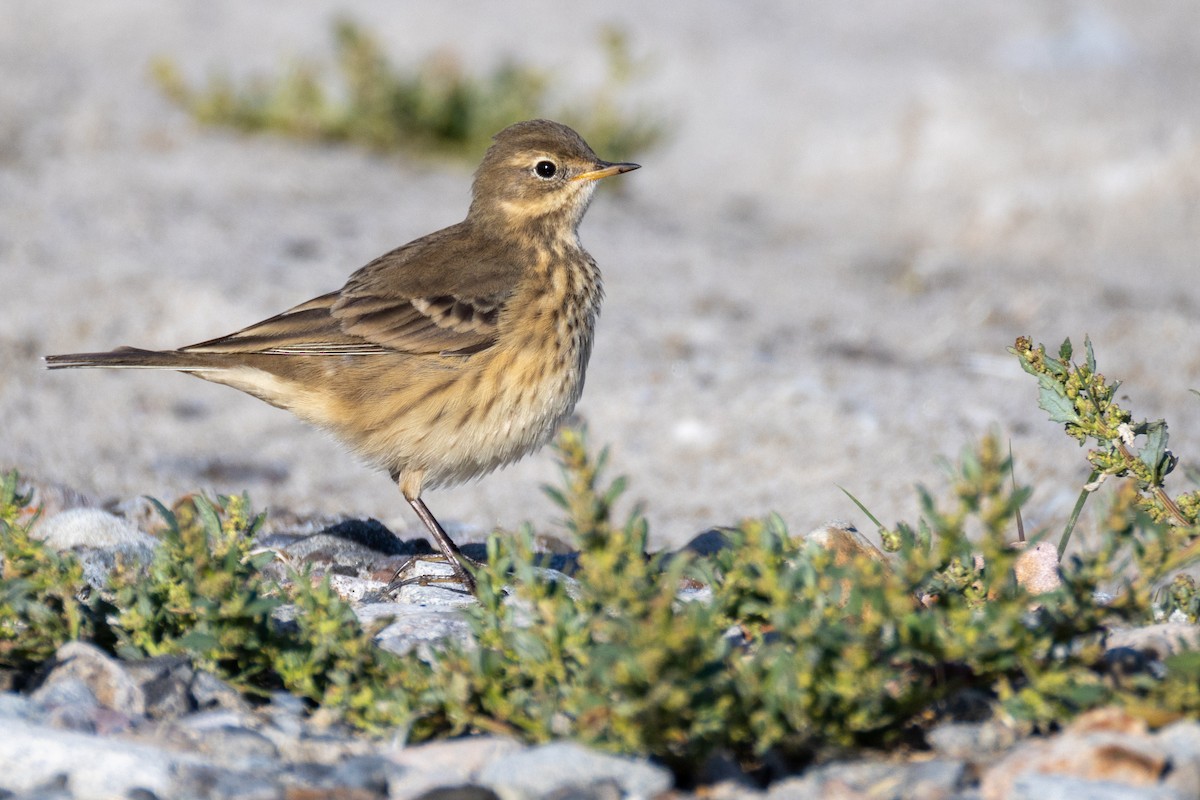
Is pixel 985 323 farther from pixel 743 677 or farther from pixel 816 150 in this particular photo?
pixel 743 677

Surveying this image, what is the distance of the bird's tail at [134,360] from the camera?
4.99 metres

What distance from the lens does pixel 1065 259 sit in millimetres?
9117

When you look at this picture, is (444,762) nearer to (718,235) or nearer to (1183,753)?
(1183,753)

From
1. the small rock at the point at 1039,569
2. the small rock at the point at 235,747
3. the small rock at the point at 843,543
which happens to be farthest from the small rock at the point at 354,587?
the small rock at the point at 1039,569

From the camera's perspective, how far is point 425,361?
17.3ft

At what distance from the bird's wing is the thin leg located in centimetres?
56

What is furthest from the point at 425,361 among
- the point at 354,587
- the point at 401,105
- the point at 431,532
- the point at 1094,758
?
the point at 401,105

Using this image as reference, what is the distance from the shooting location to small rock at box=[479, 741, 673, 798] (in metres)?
2.80

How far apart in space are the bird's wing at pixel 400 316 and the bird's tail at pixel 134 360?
71mm

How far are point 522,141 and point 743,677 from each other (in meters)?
3.59

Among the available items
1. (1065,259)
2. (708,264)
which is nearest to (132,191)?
(708,264)

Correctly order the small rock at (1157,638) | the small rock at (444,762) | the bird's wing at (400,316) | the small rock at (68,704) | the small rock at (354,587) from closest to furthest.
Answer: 1. the small rock at (444,762)
2. the small rock at (68,704)
3. the small rock at (1157,638)
4. the small rock at (354,587)
5. the bird's wing at (400,316)

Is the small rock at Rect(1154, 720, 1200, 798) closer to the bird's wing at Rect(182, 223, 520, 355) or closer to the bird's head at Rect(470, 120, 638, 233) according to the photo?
the bird's wing at Rect(182, 223, 520, 355)

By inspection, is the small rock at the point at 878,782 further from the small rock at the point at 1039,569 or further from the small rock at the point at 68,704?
the small rock at the point at 68,704
